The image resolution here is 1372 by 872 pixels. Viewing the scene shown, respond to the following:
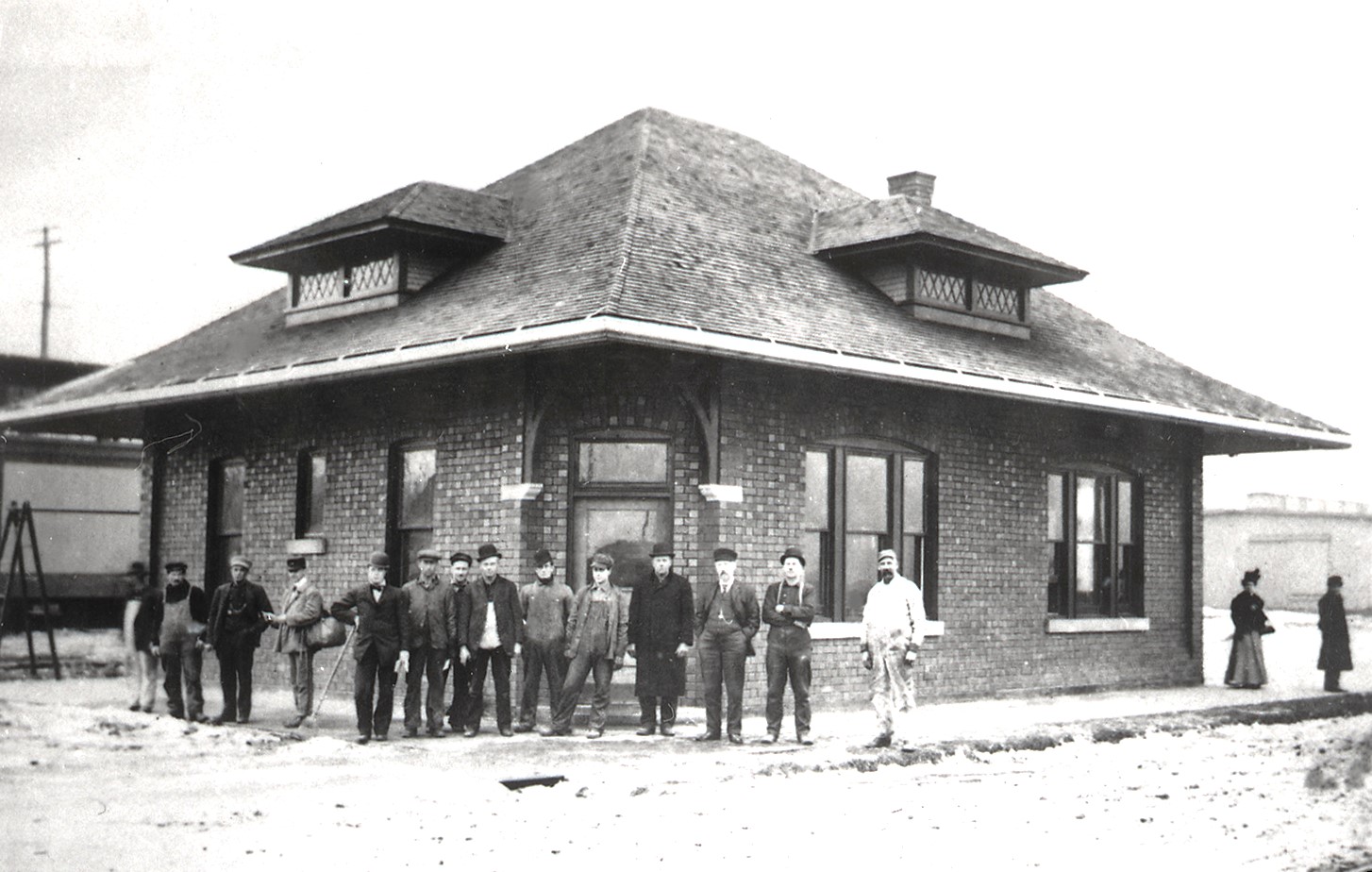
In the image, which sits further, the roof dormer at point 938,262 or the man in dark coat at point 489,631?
the roof dormer at point 938,262

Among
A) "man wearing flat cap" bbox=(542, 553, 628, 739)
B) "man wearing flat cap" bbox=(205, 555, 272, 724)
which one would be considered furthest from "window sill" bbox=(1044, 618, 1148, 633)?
"man wearing flat cap" bbox=(205, 555, 272, 724)

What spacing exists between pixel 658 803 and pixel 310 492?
8.71 metres

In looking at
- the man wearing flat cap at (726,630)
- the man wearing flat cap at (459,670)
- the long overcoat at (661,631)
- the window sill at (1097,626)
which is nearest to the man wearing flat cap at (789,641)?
the man wearing flat cap at (726,630)

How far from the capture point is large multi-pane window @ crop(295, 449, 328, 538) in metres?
16.5

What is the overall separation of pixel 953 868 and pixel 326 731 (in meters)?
7.14

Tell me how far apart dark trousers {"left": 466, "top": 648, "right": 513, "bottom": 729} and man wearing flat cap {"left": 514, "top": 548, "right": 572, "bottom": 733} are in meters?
0.22

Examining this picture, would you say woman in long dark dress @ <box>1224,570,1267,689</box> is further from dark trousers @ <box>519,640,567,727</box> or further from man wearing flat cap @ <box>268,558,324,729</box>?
man wearing flat cap @ <box>268,558,324,729</box>

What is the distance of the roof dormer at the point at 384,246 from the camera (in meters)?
16.0

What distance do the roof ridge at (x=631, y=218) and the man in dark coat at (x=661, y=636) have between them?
2.32m

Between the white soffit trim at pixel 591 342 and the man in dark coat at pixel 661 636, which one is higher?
the white soffit trim at pixel 591 342

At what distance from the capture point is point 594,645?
1295cm

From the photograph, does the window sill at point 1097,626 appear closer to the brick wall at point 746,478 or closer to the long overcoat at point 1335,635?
the brick wall at point 746,478

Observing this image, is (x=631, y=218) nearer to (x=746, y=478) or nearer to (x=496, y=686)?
(x=746, y=478)

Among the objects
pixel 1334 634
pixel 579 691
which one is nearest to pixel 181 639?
pixel 579 691
